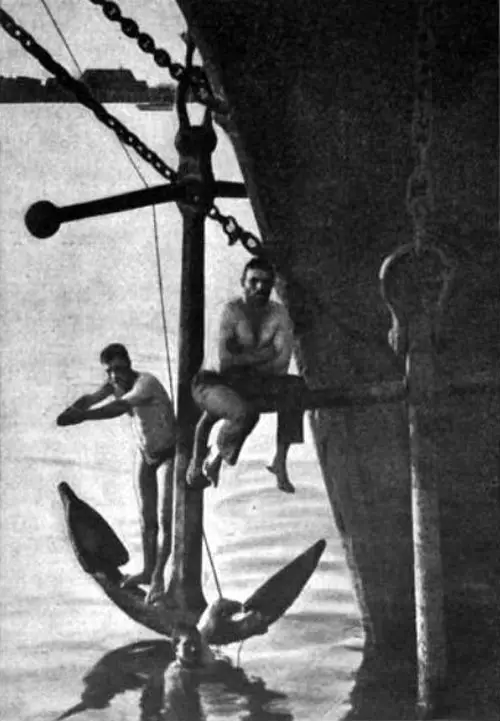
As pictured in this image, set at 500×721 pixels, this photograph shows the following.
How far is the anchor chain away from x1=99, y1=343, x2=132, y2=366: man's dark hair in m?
0.36

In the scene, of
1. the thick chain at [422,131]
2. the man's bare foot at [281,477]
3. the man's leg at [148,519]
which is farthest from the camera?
the man's leg at [148,519]

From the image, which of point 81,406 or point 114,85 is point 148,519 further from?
point 114,85

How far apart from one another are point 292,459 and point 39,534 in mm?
629

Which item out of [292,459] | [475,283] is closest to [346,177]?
[475,283]

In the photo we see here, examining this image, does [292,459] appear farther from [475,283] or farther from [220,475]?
[475,283]

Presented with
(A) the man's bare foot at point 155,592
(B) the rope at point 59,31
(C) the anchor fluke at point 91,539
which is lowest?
(A) the man's bare foot at point 155,592

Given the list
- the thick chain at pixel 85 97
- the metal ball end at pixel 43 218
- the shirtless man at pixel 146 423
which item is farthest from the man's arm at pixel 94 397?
the thick chain at pixel 85 97

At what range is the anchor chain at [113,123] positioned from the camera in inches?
153

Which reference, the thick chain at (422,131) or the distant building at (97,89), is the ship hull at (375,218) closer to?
the thick chain at (422,131)

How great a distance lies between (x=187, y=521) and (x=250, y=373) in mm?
388

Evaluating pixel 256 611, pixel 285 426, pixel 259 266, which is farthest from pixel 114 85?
pixel 256 611

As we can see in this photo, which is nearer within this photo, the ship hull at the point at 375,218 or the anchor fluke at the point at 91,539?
the ship hull at the point at 375,218

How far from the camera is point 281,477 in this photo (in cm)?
383

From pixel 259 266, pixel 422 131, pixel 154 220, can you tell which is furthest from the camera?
pixel 154 220
